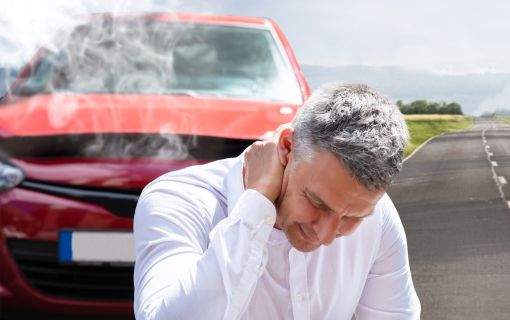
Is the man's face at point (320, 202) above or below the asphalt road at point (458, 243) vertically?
above

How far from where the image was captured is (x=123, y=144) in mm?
3463

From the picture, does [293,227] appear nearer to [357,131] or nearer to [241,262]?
[241,262]

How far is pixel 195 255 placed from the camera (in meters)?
1.83

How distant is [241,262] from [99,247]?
1.80 metres

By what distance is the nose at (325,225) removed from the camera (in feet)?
5.89

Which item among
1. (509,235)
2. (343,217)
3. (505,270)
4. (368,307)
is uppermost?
(343,217)

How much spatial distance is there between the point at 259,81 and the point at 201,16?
66 centimetres

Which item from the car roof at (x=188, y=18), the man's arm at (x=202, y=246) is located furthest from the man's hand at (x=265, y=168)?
the car roof at (x=188, y=18)

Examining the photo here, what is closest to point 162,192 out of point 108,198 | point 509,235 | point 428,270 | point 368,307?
point 368,307

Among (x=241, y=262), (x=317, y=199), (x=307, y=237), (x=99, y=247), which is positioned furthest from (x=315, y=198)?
(x=99, y=247)

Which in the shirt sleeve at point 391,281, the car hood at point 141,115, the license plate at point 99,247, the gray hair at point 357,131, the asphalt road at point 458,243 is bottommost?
the asphalt road at point 458,243

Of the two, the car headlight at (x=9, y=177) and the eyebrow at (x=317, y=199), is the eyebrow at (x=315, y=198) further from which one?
the car headlight at (x=9, y=177)

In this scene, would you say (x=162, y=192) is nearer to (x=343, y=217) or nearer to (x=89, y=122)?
(x=343, y=217)

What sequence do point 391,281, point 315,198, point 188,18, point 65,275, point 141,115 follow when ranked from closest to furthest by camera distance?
point 315,198, point 391,281, point 65,275, point 141,115, point 188,18
